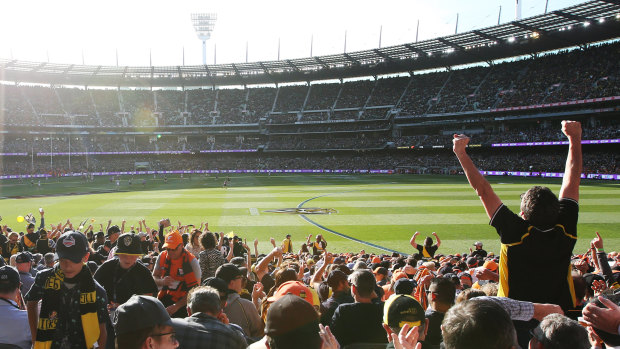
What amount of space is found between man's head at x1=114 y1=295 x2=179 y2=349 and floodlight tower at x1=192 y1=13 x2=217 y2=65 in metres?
120

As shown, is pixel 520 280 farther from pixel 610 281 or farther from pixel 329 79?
pixel 329 79

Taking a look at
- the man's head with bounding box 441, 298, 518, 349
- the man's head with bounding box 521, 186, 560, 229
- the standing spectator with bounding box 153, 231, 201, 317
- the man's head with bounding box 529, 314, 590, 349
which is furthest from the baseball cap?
the man's head with bounding box 529, 314, 590, 349

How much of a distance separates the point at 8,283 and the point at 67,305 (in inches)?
29.4

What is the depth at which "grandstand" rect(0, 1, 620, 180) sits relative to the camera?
66.8 metres

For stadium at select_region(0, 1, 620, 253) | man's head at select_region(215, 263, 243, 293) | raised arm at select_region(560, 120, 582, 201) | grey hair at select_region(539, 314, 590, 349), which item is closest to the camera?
grey hair at select_region(539, 314, 590, 349)

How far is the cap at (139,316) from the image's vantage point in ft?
→ 9.24

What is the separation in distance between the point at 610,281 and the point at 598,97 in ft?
225

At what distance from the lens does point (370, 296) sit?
4.36 meters

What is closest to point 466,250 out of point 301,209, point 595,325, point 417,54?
point 301,209

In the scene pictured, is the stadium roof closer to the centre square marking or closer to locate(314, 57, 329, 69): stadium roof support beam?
locate(314, 57, 329, 69): stadium roof support beam

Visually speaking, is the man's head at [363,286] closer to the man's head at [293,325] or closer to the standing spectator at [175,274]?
the man's head at [293,325]

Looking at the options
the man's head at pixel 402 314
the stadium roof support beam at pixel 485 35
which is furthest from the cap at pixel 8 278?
the stadium roof support beam at pixel 485 35

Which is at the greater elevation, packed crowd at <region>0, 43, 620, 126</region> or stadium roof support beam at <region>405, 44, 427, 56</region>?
stadium roof support beam at <region>405, 44, 427, 56</region>

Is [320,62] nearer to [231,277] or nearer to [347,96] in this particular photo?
[347,96]
